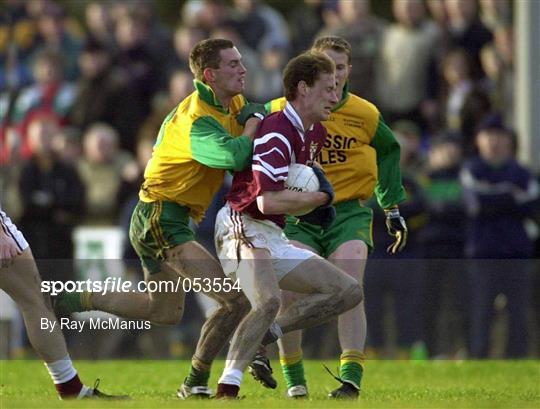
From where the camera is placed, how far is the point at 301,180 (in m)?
9.77

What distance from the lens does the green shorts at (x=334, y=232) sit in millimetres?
11102

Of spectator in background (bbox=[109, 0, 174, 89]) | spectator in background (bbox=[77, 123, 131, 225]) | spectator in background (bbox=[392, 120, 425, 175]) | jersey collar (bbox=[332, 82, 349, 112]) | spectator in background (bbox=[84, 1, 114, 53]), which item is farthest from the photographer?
spectator in background (bbox=[84, 1, 114, 53])

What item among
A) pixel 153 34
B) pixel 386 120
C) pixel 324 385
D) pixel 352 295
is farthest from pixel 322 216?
pixel 153 34

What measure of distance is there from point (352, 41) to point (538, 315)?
3926 mm

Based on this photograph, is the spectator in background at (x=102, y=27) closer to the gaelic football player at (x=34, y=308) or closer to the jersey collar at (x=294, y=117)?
the gaelic football player at (x=34, y=308)

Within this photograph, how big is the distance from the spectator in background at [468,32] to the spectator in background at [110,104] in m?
3.51

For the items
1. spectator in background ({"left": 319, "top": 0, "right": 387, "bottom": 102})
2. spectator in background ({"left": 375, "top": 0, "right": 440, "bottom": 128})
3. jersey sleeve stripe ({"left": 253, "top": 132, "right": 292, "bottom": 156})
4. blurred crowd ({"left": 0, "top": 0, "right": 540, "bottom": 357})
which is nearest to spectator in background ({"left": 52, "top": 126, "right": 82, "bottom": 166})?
blurred crowd ({"left": 0, "top": 0, "right": 540, "bottom": 357})

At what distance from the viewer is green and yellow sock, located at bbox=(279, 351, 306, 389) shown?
10.9 m

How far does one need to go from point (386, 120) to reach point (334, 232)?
588 cm

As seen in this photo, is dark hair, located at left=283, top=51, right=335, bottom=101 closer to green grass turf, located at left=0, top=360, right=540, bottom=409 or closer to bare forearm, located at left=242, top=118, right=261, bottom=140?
bare forearm, located at left=242, top=118, right=261, bottom=140

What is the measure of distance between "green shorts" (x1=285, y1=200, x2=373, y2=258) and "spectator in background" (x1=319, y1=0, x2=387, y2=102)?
235 inches

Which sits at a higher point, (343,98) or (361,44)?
(343,98)

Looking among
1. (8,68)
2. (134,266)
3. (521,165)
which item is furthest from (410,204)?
(8,68)

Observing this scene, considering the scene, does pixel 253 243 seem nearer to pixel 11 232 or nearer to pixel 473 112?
pixel 11 232
